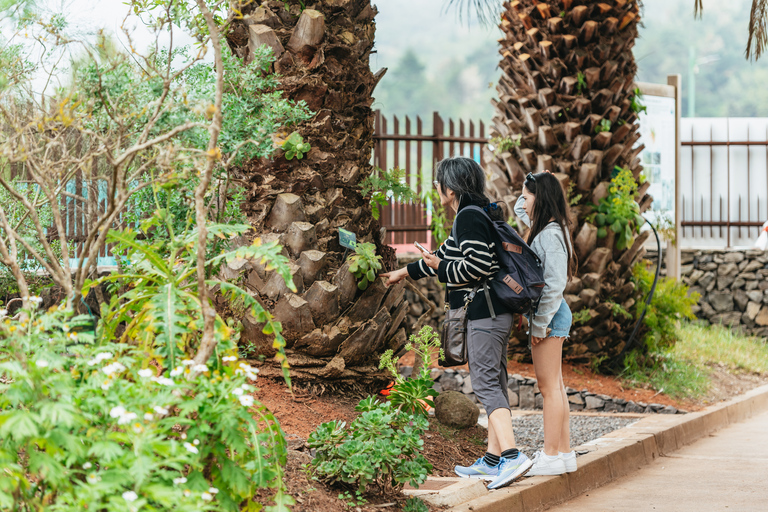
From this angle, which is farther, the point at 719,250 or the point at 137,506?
the point at 719,250

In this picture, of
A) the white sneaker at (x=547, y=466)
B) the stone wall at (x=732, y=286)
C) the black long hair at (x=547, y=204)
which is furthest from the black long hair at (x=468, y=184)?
the stone wall at (x=732, y=286)

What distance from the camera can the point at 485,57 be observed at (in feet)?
210

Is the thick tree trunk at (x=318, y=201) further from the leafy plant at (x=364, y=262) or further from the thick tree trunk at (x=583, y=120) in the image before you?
the thick tree trunk at (x=583, y=120)

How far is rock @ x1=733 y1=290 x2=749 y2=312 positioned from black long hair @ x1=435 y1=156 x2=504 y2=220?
31.8ft

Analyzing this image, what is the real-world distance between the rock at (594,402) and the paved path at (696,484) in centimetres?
115

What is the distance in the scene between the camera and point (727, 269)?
1223 centimetres

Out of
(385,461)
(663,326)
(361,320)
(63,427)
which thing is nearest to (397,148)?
(663,326)

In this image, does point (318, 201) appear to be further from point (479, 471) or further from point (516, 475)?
point (516, 475)

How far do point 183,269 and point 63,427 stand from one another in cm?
98

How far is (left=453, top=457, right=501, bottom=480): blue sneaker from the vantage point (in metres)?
4.00

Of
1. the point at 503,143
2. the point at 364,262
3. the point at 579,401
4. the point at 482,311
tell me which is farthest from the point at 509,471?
the point at 503,143

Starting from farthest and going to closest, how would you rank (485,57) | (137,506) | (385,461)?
(485,57), (385,461), (137,506)

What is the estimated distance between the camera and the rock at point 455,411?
4.93 m

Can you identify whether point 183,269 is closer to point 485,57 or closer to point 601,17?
point 601,17
